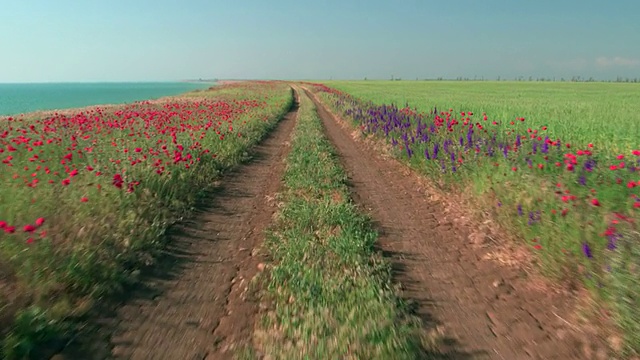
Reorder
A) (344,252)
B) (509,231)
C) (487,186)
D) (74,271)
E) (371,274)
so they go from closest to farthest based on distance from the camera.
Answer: (74,271)
(371,274)
(344,252)
(509,231)
(487,186)

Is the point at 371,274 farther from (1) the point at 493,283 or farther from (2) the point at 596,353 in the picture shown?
(2) the point at 596,353

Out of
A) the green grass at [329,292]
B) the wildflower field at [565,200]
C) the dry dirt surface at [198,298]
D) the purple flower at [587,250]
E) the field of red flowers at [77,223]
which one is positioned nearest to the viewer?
the green grass at [329,292]

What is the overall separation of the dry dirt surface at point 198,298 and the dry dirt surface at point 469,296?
5.54ft

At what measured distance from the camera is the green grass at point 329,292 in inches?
119

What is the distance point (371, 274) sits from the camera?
427 cm

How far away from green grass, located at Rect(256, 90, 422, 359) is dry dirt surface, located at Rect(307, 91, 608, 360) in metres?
0.31

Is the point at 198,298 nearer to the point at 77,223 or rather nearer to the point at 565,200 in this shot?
the point at 77,223

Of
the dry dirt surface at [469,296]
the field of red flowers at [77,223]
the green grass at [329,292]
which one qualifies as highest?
the field of red flowers at [77,223]

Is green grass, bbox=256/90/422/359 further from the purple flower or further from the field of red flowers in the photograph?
the purple flower

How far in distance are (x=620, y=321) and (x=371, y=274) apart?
2.14 meters

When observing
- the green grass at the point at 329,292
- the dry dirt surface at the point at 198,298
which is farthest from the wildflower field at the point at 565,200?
the dry dirt surface at the point at 198,298

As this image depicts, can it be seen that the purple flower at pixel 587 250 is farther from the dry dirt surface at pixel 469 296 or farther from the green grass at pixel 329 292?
the green grass at pixel 329 292

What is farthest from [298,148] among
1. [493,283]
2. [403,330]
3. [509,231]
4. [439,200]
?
[403,330]

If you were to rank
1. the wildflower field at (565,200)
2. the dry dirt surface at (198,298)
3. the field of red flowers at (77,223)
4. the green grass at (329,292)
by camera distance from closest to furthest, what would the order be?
1. the green grass at (329,292)
2. the dry dirt surface at (198,298)
3. the field of red flowers at (77,223)
4. the wildflower field at (565,200)
